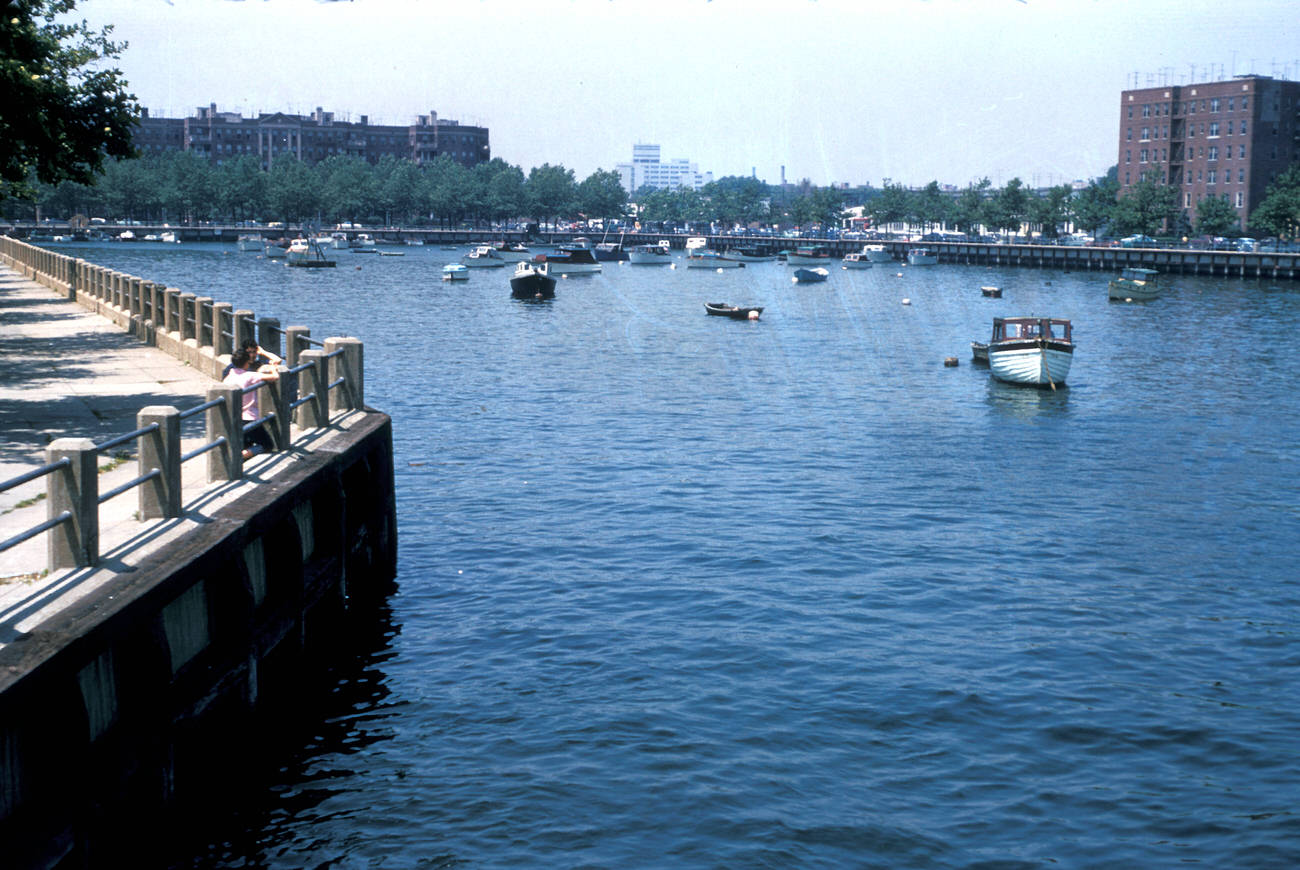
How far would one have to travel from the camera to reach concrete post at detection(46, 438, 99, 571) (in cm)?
1168

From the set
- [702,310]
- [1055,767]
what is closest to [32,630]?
[1055,767]

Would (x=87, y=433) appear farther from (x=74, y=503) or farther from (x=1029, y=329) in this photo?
(x=1029, y=329)

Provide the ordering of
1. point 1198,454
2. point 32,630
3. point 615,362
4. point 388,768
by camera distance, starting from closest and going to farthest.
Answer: point 32,630
point 388,768
point 1198,454
point 615,362

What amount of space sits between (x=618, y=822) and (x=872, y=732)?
4.02m

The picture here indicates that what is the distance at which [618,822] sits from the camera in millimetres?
14227

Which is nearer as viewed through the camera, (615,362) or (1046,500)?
(1046,500)

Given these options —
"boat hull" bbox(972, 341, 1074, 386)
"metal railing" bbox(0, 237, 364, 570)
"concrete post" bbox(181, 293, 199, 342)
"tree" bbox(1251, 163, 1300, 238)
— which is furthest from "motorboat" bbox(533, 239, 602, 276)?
"concrete post" bbox(181, 293, 199, 342)

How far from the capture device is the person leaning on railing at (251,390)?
18156 millimetres

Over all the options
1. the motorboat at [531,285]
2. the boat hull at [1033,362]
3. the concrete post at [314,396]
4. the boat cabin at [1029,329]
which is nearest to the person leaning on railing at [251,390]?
the concrete post at [314,396]

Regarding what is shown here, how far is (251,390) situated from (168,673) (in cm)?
649

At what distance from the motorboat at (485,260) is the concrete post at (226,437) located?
6348 inches

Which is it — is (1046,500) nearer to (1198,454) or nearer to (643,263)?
(1198,454)

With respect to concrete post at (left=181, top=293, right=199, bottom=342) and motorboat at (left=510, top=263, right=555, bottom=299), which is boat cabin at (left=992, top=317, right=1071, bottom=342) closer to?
concrete post at (left=181, top=293, right=199, bottom=342)

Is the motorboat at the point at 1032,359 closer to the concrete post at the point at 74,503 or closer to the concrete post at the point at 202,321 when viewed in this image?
the concrete post at the point at 202,321
